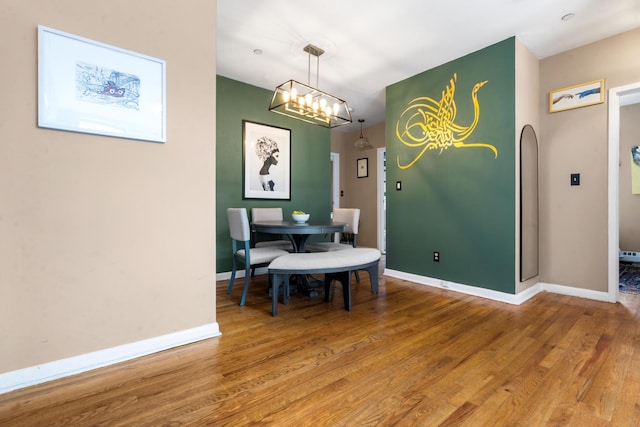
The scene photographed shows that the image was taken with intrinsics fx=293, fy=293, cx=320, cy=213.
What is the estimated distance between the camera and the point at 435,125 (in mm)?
3428

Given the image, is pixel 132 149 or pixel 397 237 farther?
pixel 397 237

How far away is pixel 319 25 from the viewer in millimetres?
2617

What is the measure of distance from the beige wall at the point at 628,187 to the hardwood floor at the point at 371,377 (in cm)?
342

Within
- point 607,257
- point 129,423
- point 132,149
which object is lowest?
point 129,423

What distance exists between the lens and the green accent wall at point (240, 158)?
374cm

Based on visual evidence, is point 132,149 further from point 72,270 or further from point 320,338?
point 320,338

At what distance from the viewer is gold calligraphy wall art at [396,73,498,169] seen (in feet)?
10.2

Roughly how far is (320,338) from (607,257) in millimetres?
2956

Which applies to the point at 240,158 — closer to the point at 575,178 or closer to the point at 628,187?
the point at 575,178

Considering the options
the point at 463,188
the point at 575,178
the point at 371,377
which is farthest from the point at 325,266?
the point at 575,178

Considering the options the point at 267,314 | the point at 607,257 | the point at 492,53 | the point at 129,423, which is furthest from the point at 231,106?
the point at 607,257

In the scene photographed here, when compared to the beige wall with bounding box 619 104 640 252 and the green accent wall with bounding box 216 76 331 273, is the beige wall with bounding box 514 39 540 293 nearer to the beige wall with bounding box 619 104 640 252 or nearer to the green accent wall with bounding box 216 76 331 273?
the green accent wall with bounding box 216 76 331 273

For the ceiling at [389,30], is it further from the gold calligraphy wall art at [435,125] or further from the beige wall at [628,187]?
the beige wall at [628,187]

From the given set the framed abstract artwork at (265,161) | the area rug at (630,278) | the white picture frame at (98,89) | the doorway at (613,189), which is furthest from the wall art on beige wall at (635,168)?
the white picture frame at (98,89)
